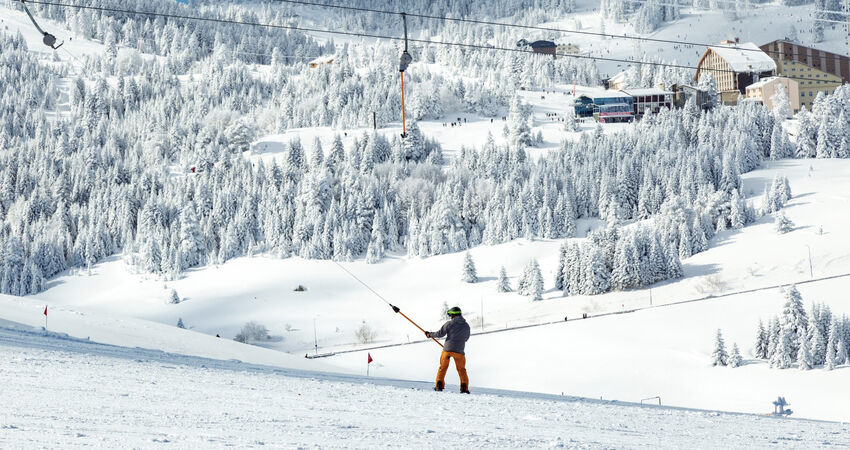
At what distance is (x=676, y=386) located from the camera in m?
59.2

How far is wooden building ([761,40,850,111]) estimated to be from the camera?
17425 cm

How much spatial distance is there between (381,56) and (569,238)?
335ft

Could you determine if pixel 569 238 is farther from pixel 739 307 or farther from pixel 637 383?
pixel 637 383

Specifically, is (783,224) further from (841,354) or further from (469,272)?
(841,354)

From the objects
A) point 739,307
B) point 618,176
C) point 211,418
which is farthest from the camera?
point 618,176

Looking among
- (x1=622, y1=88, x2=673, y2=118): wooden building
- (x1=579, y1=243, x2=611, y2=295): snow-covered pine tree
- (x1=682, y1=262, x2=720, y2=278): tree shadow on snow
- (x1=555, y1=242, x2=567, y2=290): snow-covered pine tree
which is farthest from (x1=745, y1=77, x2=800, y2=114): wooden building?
(x1=579, y1=243, x2=611, y2=295): snow-covered pine tree

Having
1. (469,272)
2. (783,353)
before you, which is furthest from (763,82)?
(783,353)

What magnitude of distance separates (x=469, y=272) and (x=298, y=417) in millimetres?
82144

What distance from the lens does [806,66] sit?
186 metres

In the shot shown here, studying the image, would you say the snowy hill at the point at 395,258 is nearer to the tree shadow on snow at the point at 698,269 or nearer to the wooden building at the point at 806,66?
the tree shadow on snow at the point at 698,269

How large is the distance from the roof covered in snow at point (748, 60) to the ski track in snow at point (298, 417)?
16896cm

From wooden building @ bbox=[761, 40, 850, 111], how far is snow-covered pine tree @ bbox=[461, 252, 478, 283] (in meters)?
102

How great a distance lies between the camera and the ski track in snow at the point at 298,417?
33.1 ft

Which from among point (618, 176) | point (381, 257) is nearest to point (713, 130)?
point (618, 176)
